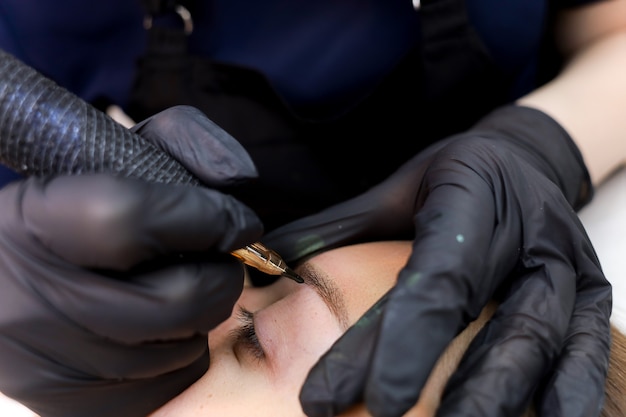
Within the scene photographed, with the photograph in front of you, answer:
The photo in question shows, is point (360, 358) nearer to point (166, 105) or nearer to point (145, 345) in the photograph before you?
point (145, 345)

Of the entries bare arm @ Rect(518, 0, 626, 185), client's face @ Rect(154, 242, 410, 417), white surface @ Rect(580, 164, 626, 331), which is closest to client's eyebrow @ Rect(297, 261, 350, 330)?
client's face @ Rect(154, 242, 410, 417)

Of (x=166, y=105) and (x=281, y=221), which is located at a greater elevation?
(x=166, y=105)

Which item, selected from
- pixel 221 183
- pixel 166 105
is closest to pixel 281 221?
pixel 166 105

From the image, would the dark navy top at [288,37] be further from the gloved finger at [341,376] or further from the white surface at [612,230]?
the gloved finger at [341,376]

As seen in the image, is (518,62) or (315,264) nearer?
(315,264)

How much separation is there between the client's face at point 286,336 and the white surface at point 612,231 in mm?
358

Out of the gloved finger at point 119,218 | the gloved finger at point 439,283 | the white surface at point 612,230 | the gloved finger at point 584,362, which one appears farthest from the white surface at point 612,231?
the gloved finger at point 119,218

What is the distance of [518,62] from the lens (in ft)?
3.95

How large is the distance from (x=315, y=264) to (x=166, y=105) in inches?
21.2

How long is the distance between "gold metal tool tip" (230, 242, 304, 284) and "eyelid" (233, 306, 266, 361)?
0.11 meters

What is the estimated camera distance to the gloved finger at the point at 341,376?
2.13ft

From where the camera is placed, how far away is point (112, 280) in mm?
631

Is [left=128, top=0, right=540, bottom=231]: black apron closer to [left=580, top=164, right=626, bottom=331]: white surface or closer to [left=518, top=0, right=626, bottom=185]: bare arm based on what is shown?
[left=518, top=0, right=626, bottom=185]: bare arm

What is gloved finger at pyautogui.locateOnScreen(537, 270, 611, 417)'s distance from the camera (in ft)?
2.21
